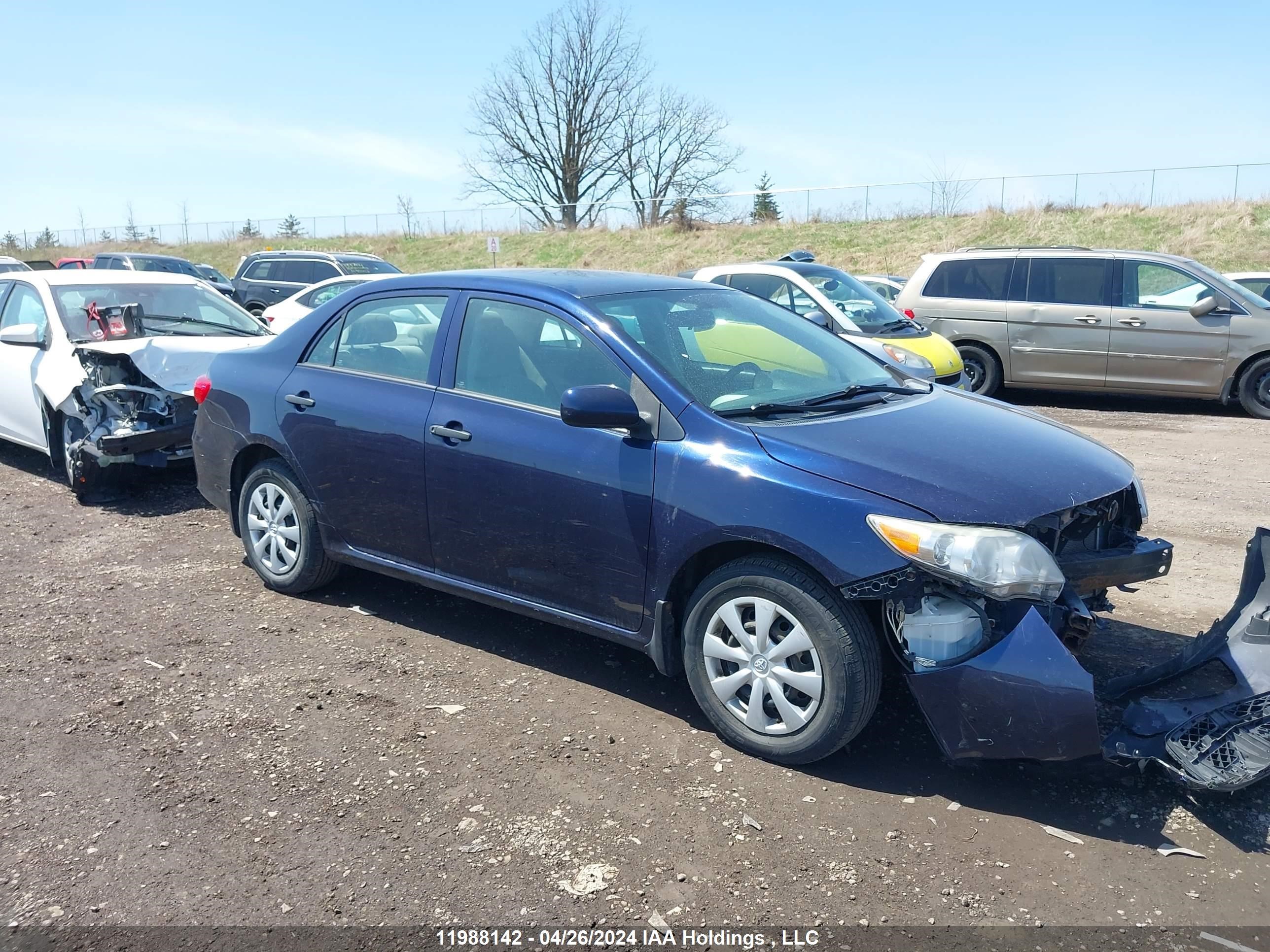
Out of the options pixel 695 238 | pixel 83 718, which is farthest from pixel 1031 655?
pixel 695 238

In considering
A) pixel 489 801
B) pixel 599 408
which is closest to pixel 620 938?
pixel 489 801

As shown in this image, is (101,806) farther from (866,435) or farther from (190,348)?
(190,348)

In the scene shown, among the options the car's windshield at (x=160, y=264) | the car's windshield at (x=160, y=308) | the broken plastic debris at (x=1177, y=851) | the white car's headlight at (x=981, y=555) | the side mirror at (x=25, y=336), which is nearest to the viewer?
the broken plastic debris at (x=1177, y=851)

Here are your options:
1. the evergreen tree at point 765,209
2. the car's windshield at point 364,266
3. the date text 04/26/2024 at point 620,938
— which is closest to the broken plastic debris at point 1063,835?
the date text 04/26/2024 at point 620,938

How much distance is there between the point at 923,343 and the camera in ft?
36.5

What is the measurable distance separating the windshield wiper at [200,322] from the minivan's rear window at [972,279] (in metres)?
8.27

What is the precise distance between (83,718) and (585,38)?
57.5m

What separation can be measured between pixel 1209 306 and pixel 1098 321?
1.12m

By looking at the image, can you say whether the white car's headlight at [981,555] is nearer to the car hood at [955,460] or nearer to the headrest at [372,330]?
the car hood at [955,460]

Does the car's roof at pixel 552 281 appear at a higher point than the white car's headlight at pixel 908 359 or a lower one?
higher

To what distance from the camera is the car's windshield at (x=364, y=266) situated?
736 inches

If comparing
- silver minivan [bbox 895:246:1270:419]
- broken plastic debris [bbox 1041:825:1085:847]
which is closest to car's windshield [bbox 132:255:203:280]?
silver minivan [bbox 895:246:1270:419]

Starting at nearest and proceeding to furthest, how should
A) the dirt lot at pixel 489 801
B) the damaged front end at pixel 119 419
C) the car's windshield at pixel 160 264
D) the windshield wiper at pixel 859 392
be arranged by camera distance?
the dirt lot at pixel 489 801 < the windshield wiper at pixel 859 392 < the damaged front end at pixel 119 419 < the car's windshield at pixel 160 264

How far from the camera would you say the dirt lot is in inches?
116
